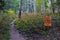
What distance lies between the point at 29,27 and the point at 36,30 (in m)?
1.06

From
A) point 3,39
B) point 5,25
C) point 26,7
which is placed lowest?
point 26,7

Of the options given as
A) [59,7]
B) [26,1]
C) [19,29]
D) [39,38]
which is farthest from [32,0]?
[59,7]

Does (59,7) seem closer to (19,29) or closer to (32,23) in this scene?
(32,23)

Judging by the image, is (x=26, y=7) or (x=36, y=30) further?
(x=26, y=7)

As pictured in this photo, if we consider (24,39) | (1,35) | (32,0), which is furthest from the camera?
(32,0)

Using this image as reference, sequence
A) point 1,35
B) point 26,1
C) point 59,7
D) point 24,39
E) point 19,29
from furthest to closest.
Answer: point 26,1 < point 19,29 < point 24,39 < point 59,7 < point 1,35

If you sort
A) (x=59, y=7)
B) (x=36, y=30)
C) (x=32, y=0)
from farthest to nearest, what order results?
(x=32, y=0) < (x=36, y=30) < (x=59, y=7)

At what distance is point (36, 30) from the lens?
55.6ft

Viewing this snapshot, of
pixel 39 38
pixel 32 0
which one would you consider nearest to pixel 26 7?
pixel 32 0

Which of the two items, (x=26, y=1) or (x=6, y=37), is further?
(x=26, y=1)

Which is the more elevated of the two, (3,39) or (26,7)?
(3,39)

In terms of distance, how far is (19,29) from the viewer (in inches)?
750

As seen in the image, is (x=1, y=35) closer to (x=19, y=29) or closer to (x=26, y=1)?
(x=19, y=29)

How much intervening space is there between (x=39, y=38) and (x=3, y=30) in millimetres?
10551
